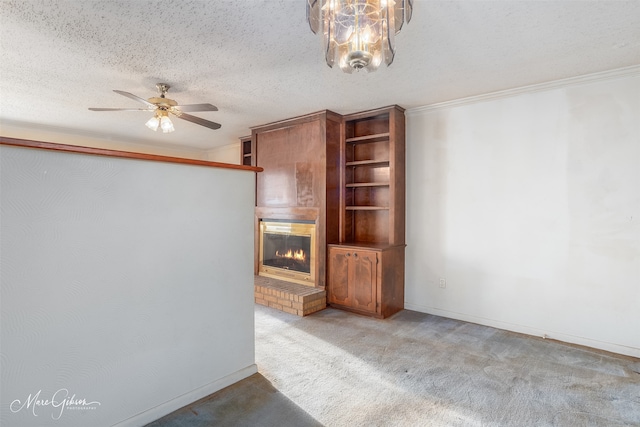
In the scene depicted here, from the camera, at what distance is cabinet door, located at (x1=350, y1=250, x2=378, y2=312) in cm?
361

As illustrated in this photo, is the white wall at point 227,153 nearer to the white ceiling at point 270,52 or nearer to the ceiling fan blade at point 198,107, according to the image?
the white ceiling at point 270,52

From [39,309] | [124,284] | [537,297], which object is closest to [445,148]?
[537,297]

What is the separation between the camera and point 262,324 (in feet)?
11.3

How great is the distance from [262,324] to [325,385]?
1.36 m

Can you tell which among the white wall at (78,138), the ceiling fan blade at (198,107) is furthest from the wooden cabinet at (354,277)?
the white wall at (78,138)

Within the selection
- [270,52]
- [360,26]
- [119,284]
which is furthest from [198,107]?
[360,26]

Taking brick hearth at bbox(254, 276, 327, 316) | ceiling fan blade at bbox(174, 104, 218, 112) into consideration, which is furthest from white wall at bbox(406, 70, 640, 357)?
ceiling fan blade at bbox(174, 104, 218, 112)

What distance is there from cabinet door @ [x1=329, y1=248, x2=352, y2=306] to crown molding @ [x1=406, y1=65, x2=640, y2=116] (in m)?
1.97

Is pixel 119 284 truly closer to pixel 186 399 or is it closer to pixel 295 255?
pixel 186 399

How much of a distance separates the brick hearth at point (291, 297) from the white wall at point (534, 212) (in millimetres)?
1148

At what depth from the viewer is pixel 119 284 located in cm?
173

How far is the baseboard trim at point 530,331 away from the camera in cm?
277

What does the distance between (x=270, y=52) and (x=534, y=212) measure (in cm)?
290

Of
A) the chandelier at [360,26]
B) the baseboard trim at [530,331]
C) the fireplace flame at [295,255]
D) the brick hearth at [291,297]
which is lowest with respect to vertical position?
the baseboard trim at [530,331]
